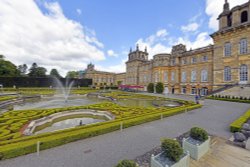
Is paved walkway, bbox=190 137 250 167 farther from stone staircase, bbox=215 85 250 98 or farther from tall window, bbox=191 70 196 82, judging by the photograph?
tall window, bbox=191 70 196 82

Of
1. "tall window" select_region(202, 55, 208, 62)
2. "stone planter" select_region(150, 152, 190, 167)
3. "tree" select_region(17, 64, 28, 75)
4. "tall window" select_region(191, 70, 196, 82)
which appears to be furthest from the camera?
"tree" select_region(17, 64, 28, 75)

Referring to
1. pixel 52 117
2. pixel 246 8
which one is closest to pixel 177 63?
pixel 246 8

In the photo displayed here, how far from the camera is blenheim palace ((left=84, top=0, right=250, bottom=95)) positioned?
77.6 ft

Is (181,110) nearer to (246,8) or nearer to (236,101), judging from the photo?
(236,101)

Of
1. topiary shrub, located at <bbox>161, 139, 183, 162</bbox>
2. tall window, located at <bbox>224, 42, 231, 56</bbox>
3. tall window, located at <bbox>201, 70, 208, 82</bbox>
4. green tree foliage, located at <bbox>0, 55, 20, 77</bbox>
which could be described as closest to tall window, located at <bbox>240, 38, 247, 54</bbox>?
tall window, located at <bbox>224, 42, 231, 56</bbox>

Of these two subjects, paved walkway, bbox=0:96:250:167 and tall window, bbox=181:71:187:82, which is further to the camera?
tall window, bbox=181:71:187:82

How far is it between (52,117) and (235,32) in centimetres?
3499

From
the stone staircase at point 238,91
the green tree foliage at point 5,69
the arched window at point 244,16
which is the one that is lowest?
the stone staircase at point 238,91

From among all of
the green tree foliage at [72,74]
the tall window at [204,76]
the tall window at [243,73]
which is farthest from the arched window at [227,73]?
the green tree foliage at [72,74]

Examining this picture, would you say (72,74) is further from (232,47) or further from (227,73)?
(232,47)

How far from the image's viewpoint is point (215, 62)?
27.5 meters

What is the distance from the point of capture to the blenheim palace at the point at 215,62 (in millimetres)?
23641

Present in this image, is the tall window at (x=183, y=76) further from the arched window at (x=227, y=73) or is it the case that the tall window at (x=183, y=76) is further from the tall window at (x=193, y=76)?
the arched window at (x=227, y=73)

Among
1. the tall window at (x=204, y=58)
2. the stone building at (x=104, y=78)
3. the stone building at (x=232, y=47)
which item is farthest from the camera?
the stone building at (x=104, y=78)
